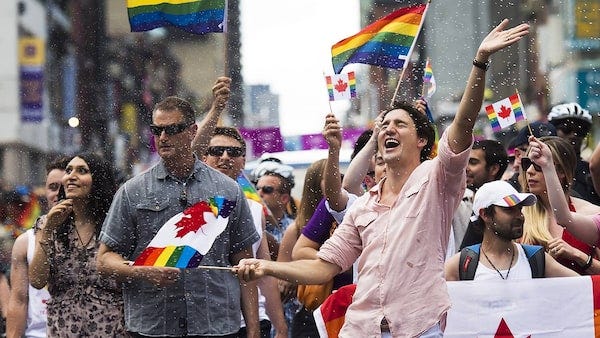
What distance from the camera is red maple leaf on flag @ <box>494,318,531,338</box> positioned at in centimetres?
797

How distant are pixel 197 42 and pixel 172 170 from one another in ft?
228

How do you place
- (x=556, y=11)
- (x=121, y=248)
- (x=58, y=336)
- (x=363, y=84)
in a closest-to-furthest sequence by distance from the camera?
(x=121, y=248) < (x=58, y=336) < (x=556, y=11) < (x=363, y=84)

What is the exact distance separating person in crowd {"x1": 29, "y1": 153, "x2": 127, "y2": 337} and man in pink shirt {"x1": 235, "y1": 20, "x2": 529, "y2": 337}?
184cm

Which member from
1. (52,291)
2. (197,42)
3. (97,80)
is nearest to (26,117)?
(97,80)

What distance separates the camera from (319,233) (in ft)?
27.9

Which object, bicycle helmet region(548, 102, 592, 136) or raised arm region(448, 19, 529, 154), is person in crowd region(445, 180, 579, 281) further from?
bicycle helmet region(548, 102, 592, 136)

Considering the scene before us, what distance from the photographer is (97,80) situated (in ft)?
187

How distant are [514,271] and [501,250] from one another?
14 cm

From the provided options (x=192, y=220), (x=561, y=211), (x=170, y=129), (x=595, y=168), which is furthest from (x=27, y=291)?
(x=595, y=168)

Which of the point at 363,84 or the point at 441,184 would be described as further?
the point at 363,84

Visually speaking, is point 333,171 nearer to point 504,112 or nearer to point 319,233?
point 319,233

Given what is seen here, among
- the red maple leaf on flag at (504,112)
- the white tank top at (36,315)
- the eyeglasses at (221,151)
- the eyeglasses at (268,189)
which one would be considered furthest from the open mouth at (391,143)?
the eyeglasses at (268,189)

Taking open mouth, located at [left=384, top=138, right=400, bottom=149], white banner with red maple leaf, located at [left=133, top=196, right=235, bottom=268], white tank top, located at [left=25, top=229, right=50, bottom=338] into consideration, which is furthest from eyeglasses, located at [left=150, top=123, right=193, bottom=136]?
white tank top, located at [left=25, top=229, right=50, bottom=338]

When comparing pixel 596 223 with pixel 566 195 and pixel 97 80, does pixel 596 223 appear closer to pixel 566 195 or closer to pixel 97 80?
pixel 566 195
